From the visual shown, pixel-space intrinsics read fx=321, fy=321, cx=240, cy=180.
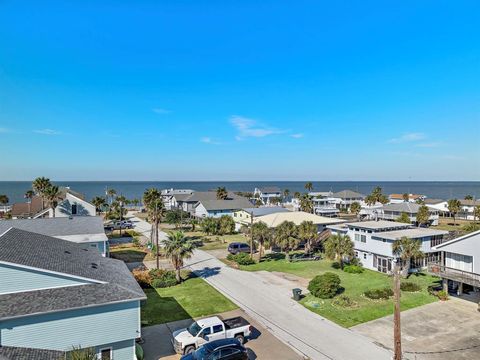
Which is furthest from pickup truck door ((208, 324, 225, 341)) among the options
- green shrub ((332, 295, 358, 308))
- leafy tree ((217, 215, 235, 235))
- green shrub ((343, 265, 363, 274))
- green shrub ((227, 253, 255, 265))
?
leafy tree ((217, 215, 235, 235))

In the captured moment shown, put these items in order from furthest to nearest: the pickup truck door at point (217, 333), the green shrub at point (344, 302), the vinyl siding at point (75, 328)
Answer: the green shrub at point (344, 302)
the pickup truck door at point (217, 333)
the vinyl siding at point (75, 328)

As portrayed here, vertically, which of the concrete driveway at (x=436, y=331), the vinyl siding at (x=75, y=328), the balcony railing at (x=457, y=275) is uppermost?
the vinyl siding at (x=75, y=328)

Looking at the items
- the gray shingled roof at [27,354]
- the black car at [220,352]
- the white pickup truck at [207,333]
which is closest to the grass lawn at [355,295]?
the white pickup truck at [207,333]

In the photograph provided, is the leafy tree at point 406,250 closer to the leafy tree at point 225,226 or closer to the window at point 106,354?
the window at point 106,354

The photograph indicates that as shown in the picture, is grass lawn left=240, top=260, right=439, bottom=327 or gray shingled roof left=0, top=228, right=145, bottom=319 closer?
gray shingled roof left=0, top=228, right=145, bottom=319

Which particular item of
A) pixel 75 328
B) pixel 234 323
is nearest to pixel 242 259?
pixel 234 323

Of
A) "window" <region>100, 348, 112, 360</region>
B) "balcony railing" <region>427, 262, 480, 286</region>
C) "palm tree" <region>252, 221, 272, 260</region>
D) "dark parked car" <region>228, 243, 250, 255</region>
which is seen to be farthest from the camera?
"dark parked car" <region>228, 243, 250, 255</region>

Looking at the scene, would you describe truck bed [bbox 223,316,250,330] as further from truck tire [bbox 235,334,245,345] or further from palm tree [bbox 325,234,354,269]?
palm tree [bbox 325,234,354,269]
